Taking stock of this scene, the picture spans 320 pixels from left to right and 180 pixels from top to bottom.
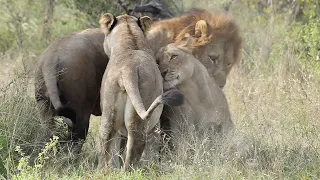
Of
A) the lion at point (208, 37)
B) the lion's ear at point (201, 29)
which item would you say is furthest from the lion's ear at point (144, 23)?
the lion's ear at point (201, 29)

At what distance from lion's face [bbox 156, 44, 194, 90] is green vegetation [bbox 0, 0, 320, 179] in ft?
1.71

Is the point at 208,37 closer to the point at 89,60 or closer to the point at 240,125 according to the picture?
the point at 240,125

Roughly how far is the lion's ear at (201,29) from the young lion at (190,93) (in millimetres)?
483

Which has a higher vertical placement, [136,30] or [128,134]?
[136,30]

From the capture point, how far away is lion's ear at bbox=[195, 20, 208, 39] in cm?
741

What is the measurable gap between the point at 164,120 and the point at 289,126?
1.50 meters

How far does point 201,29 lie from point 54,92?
1581 mm

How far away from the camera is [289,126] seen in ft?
25.4

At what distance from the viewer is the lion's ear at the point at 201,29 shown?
292 inches

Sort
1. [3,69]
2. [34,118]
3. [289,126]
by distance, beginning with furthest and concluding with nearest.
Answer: [3,69]
[289,126]
[34,118]

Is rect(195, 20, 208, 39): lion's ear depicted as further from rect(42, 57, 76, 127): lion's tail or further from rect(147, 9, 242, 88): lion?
rect(42, 57, 76, 127): lion's tail

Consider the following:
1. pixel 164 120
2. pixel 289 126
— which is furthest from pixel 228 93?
pixel 164 120

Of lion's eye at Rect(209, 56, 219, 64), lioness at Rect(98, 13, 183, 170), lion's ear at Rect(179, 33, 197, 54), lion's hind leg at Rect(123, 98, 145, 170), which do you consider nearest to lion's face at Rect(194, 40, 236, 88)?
lion's eye at Rect(209, 56, 219, 64)

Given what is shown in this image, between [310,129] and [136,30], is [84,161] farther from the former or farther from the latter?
[310,129]
